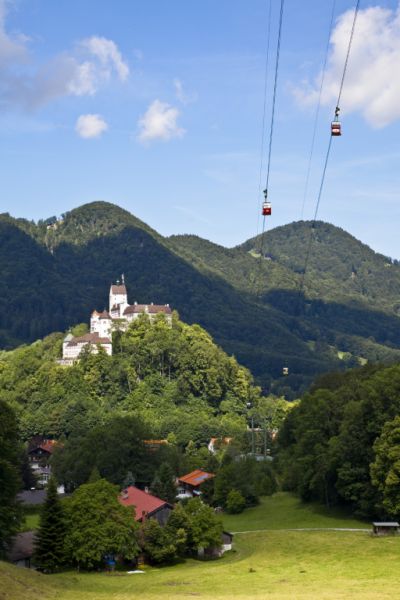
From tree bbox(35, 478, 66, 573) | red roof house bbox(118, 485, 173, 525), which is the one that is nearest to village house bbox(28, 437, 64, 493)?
red roof house bbox(118, 485, 173, 525)

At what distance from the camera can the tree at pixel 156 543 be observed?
58.4 m

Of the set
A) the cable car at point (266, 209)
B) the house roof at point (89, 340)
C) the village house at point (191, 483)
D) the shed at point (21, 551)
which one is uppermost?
the house roof at point (89, 340)

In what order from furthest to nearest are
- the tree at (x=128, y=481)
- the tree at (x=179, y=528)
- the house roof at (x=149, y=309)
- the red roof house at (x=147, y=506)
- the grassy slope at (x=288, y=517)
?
1. the house roof at (x=149, y=309)
2. the tree at (x=128, y=481)
3. the grassy slope at (x=288, y=517)
4. the red roof house at (x=147, y=506)
5. the tree at (x=179, y=528)

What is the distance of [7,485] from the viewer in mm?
55312

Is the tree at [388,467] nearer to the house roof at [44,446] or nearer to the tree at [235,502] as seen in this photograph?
the tree at [235,502]

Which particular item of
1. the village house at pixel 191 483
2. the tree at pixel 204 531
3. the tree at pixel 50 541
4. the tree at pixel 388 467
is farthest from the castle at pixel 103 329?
the tree at pixel 50 541

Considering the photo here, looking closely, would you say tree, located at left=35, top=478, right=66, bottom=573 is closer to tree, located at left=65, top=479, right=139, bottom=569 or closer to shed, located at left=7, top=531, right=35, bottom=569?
tree, located at left=65, top=479, right=139, bottom=569

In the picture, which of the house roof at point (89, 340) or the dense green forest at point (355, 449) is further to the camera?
the house roof at point (89, 340)

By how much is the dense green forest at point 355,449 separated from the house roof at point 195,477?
13.6 metres

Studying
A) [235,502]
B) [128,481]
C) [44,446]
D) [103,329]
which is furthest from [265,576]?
[103,329]

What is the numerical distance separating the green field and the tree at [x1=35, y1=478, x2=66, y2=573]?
145 cm

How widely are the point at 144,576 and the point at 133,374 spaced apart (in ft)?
374

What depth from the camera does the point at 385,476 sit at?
6438cm

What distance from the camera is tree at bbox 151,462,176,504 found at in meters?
82.7
